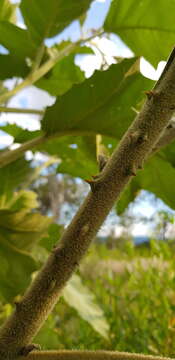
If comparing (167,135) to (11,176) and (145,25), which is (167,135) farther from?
(11,176)

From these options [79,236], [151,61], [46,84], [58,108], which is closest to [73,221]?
[79,236]

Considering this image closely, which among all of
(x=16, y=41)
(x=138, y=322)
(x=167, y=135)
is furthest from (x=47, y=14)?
(x=138, y=322)

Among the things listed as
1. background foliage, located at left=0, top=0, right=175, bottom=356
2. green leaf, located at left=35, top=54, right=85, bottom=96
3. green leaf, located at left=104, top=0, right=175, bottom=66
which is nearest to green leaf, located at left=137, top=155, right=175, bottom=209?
background foliage, located at left=0, top=0, right=175, bottom=356

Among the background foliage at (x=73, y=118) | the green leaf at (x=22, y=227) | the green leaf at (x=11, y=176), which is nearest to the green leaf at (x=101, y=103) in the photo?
the background foliage at (x=73, y=118)

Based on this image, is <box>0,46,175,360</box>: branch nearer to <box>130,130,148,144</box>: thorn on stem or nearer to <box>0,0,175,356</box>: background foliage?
<box>130,130,148,144</box>: thorn on stem

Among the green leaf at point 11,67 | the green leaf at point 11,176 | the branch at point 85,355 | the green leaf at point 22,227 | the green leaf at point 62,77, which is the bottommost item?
the green leaf at point 11,176

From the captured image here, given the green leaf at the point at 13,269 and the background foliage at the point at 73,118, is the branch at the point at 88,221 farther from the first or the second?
the green leaf at the point at 13,269
